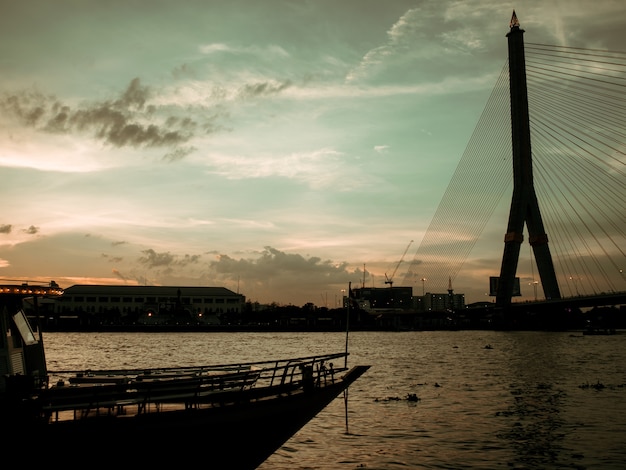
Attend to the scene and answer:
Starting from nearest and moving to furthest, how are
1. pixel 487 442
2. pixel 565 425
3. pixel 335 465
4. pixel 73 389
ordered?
pixel 73 389 → pixel 335 465 → pixel 487 442 → pixel 565 425

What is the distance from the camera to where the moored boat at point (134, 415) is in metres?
11.5

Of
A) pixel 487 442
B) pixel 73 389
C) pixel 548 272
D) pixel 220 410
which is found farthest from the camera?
pixel 548 272

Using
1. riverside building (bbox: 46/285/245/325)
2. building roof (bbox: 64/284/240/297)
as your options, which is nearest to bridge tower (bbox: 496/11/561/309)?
riverside building (bbox: 46/285/245/325)

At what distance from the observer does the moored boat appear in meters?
11.5

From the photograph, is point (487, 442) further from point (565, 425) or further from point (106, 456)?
point (106, 456)

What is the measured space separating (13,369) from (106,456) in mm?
3590

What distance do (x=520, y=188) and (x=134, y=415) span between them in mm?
82620

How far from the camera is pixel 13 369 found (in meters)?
13.7

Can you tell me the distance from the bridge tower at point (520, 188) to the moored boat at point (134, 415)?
77.0m

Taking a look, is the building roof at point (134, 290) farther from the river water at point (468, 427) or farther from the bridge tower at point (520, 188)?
the river water at point (468, 427)

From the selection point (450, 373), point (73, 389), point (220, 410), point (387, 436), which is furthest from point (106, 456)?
point (450, 373)

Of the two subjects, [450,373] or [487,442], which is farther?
[450,373]

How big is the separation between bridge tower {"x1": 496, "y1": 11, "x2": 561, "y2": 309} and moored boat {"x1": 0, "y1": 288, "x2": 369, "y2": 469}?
7697 cm

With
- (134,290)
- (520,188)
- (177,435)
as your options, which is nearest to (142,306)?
(134,290)
